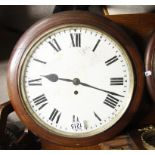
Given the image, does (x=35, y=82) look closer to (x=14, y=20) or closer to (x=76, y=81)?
(x=76, y=81)

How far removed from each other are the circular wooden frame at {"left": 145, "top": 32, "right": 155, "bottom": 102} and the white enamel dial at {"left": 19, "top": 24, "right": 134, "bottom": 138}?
48 millimetres

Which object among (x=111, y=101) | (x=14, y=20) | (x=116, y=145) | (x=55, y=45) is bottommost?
(x=116, y=145)

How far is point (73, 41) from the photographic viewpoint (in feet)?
2.07

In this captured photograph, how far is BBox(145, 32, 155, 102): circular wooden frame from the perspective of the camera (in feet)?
2.18

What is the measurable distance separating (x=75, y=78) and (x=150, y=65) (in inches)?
7.2

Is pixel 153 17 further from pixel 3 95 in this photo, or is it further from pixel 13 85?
pixel 3 95

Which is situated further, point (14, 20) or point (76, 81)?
point (14, 20)

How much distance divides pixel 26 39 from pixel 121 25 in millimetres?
252

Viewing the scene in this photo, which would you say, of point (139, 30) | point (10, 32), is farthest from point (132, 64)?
point (10, 32)

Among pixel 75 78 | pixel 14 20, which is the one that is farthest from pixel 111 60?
pixel 14 20

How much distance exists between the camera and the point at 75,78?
2.10 ft

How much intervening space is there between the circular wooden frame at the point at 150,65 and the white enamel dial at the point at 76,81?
0.05 metres

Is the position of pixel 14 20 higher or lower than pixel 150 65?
higher

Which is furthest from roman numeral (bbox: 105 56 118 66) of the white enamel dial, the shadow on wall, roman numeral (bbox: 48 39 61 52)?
the shadow on wall
